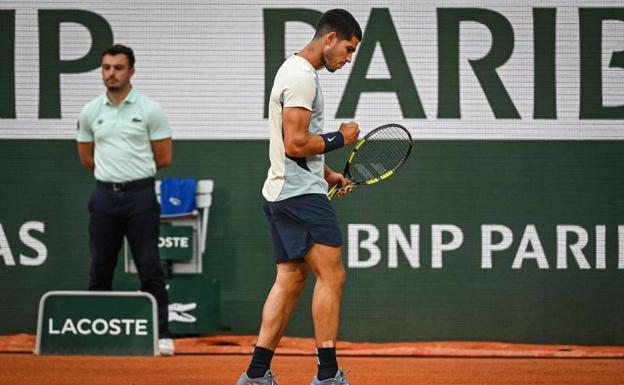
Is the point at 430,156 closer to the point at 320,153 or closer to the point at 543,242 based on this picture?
the point at 543,242

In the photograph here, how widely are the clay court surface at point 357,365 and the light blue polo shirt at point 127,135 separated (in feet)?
4.14

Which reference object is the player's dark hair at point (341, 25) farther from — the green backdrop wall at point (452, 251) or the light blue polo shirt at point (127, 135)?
the green backdrop wall at point (452, 251)

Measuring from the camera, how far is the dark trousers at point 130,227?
7.82 m

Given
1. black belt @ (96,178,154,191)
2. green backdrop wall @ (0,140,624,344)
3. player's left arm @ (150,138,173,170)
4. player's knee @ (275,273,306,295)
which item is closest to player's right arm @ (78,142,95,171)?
black belt @ (96,178,154,191)

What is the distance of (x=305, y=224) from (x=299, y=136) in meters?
0.44

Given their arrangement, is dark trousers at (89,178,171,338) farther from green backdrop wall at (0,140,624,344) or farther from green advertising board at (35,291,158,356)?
green backdrop wall at (0,140,624,344)

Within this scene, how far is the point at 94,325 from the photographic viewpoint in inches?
315

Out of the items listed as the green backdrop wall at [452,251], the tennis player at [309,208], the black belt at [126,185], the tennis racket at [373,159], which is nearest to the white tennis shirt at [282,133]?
the tennis player at [309,208]

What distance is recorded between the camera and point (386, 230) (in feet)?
29.5

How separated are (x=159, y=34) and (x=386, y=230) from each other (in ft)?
7.55

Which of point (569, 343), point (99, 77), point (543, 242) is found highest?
point (99, 77)

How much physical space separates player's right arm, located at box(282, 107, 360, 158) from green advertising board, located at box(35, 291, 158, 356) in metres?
2.85

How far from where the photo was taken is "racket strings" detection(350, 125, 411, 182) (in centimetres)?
639

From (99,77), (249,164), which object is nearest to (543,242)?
(249,164)
